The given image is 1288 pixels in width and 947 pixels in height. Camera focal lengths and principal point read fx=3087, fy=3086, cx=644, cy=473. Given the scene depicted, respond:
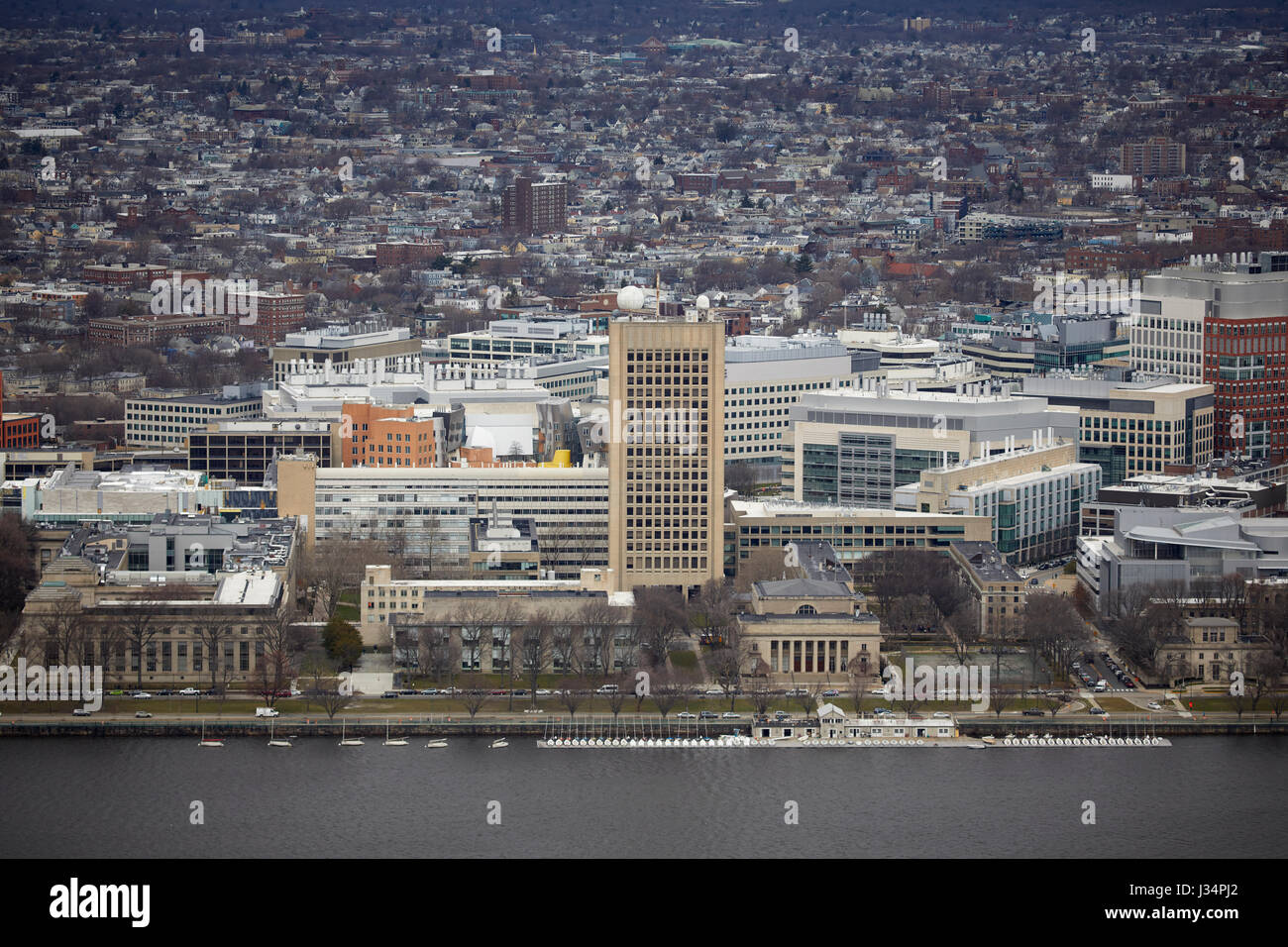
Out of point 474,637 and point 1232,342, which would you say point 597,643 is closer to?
point 474,637

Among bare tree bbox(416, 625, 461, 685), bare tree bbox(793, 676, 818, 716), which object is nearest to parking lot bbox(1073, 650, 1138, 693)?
bare tree bbox(793, 676, 818, 716)

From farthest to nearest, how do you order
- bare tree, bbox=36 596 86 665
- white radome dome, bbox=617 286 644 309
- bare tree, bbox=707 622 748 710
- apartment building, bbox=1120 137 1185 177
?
apartment building, bbox=1120 137 1185 177 < white radome dome, bbox=617 286 644 309 < bare tree, bbox=36 596 86 665 < bare tree, bbox=707 622 748 710

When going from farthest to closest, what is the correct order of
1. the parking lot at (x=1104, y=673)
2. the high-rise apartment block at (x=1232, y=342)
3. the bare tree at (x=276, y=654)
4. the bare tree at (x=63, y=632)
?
the high-rise apartment block at (x=1232, y=342) → the parking lot at (x=1104, y=673) → the bare tree at (x=63, y=632) → the bare tree at (x=276, y=654)

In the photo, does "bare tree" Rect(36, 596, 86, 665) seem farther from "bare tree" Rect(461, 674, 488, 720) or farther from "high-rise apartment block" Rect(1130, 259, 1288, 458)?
"high-rise apartment block" Rect(1130, 259, 1288, 458)

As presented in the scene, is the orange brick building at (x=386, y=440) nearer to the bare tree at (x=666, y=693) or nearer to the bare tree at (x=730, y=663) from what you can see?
the bare tree at (x=730, y=663)

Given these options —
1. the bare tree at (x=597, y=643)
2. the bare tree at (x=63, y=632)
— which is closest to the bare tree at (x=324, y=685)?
the bare tree at (x=63, y=632)

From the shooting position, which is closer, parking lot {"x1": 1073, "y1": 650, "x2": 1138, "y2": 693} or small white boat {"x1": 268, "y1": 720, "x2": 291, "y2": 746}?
small white boat {"x1": 268, "y1": 720, "x2": 291, "y2": 746}

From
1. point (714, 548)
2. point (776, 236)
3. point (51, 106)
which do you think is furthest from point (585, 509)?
point (51, 106)
